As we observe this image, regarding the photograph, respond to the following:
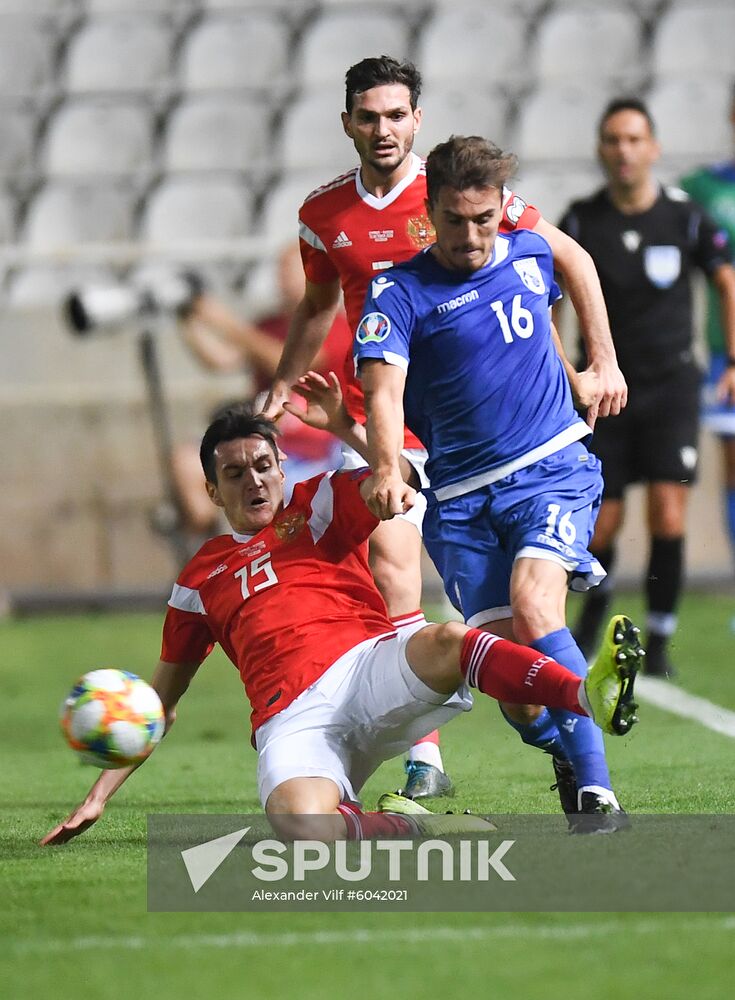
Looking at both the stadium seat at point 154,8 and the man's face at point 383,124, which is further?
the stadium seat at point 154,8

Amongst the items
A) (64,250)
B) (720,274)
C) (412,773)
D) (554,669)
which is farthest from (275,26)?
(554,669)

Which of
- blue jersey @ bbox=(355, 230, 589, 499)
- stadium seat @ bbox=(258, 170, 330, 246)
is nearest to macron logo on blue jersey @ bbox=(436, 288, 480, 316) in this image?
blue jersey @ bbox=(355, 230, 589, 499)

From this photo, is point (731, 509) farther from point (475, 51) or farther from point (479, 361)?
point (475, 51)

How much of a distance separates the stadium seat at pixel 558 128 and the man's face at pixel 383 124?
8.82 metres

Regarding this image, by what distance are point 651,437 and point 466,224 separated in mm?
3350

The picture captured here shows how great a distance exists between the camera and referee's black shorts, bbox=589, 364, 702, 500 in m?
7.70

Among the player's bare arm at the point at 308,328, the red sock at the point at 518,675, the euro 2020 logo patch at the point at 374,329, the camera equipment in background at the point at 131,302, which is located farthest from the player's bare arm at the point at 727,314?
the camera equipment in background at the point at 131,302

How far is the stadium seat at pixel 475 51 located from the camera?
1467 cm

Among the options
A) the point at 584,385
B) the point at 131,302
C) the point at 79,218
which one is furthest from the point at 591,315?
the point at 79,218

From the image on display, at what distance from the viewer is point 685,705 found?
7.20 meters

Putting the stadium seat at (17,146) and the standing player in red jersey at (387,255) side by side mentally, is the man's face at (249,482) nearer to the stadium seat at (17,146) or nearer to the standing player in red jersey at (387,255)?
the standing player in red jersey at (387,255)

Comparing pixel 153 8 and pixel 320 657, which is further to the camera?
pixel 153 8

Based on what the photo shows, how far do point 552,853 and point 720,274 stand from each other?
13.9 ft

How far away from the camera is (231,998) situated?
295 centimetres
